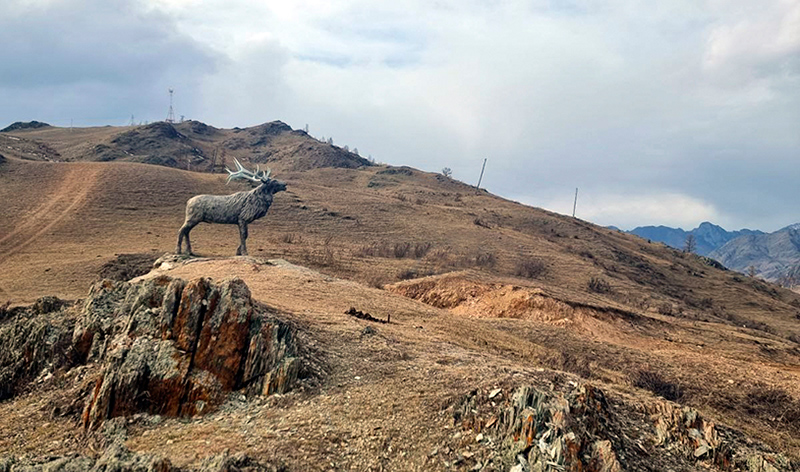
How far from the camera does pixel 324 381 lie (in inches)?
352

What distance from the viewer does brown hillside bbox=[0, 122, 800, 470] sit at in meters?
13.8

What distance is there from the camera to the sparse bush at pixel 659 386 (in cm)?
1245

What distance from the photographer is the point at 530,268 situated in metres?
28.0

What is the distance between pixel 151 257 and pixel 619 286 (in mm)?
22274

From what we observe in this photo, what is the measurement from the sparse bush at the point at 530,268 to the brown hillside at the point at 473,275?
0.53 ft

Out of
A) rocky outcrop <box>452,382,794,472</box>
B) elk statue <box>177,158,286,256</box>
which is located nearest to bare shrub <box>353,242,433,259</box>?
elk statue <box>177,158,286,256</box>

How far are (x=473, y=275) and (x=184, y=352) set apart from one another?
1581 cm

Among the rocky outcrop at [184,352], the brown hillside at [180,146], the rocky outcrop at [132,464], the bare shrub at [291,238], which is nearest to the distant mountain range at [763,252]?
the brown hillside at [180,146]

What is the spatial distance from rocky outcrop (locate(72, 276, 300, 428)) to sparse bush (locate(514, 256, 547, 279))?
19467 mm

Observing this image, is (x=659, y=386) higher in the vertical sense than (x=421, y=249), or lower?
lower

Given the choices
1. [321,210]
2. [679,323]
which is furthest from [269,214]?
[679,323]

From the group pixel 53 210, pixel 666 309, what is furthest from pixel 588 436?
pixel 53 210

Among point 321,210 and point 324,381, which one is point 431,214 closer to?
point 321,210

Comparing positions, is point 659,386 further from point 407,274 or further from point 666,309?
point 666,309
